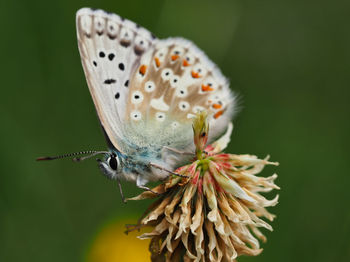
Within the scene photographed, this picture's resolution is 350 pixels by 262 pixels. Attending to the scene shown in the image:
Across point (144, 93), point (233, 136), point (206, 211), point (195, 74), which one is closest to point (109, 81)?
point (144, 93)

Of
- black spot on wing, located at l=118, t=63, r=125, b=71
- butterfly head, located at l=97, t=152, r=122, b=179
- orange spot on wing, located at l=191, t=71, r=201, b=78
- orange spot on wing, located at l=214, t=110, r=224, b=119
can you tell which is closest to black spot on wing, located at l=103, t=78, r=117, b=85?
black spot on wing, located at l=118, t=63, r=125, b=71

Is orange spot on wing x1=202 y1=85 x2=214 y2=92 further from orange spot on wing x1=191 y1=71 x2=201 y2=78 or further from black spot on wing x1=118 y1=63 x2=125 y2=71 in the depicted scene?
black spot on wing x1=118 y1=63 x2=125 y2=71

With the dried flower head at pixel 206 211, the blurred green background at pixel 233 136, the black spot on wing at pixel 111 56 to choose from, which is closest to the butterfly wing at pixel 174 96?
the black spot on wing at pixel 111 56

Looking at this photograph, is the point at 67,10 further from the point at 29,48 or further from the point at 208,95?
the point at 208,95

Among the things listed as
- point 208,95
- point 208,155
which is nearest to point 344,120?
point 208,95

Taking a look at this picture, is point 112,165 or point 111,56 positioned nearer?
point 112,165

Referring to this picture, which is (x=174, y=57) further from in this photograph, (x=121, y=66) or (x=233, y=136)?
(x=233, y=136)
